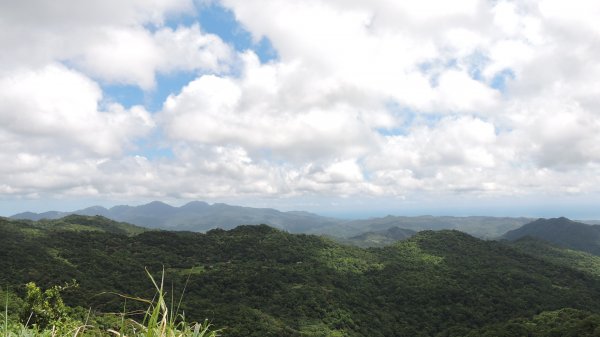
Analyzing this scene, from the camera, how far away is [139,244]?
160000 mm

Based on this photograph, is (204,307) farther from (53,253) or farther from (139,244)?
(139,244)

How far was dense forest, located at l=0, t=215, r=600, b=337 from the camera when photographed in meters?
94.3

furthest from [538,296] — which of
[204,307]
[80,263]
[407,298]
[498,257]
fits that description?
[80,263]

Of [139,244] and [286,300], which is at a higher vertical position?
[139,244]

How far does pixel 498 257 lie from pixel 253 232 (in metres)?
116

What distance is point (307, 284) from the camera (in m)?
135

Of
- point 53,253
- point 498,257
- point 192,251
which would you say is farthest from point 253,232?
point 498,257

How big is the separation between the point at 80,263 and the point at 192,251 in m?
49.0

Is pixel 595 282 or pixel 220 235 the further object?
pixel 220 235

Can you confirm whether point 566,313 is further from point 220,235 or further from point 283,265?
point 220,235

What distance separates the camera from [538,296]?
425 feet

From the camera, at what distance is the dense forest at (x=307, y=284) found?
9431cm

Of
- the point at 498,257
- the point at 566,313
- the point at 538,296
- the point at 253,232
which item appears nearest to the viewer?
the point at 566,313

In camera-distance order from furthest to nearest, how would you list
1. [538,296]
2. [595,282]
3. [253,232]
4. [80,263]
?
[253,232]
[595,282]
[538,296]
[80,263]
